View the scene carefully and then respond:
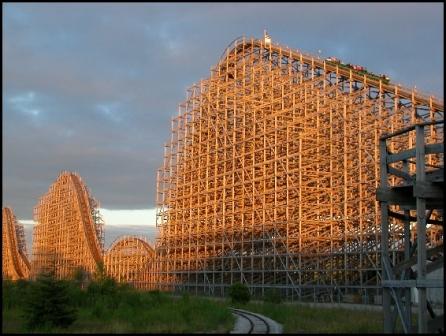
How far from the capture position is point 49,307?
16.8 meters

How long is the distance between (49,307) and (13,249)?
5484 cm

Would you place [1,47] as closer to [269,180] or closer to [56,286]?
[56,286]

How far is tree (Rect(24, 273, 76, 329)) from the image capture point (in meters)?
16.6

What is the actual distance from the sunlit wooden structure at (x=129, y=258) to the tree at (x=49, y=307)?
2863 cm

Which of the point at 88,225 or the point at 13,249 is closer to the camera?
the point at 88,225

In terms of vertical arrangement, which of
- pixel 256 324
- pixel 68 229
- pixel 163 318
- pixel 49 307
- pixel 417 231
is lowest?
pixel 256 324

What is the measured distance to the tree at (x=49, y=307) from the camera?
16.6 m

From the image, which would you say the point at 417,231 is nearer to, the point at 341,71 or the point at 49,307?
the point at 49,307

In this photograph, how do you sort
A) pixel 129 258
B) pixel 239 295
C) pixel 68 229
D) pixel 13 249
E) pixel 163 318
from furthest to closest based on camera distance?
pixel 13 249 → pixel 68 229 → pixel 129 258 → pixel 239 295 → pixel 163 318

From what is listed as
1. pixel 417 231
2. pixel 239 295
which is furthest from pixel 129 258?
pixel 417 231

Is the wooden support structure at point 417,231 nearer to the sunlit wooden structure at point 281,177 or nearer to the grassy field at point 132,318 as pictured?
the grassy field at point 132,318

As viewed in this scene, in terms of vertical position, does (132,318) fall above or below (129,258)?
below

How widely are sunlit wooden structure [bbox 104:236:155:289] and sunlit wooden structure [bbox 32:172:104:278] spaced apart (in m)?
1.16

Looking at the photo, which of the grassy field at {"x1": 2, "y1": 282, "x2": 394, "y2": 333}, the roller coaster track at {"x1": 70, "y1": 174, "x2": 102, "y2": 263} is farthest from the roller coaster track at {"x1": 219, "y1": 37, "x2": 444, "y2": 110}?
the roller coaster track at {"x1": 70, "y1": 174, "x2": 102, "y2": 263}
